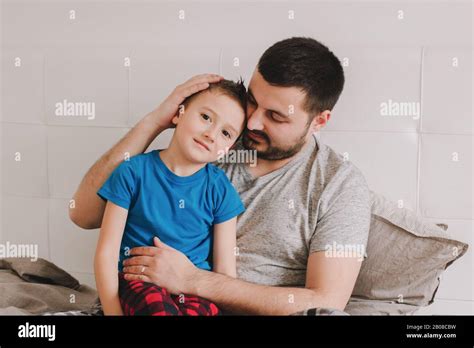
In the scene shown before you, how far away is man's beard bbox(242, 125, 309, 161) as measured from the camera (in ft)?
5.22

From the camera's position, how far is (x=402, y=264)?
5.14ft

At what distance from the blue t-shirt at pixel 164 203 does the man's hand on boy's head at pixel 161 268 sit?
0.09 ft

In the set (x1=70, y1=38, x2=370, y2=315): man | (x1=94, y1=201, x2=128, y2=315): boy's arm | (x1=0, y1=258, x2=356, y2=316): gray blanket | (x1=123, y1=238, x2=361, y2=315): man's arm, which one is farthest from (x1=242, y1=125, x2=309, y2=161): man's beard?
(x1=0, y1=258, x2=356, y2=316): gray blanket

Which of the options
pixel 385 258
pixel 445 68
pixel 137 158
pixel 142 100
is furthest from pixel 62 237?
pixel 445 68

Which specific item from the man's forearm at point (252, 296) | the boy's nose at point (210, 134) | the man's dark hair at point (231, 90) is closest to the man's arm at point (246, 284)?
the man's forearm at point (252, 296)

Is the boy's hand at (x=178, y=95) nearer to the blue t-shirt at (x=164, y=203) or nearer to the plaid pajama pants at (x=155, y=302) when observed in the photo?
the blue t-shirt at (x=164, y=203)

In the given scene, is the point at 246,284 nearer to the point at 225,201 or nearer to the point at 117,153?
the point at 225,201

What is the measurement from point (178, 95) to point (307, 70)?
0.99ft

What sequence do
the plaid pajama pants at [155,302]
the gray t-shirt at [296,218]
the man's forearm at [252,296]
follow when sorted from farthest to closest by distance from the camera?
the gray t-shirt at [296,218] < the man's forearm at [252,296] < the plaid pajama pants at [155,302]

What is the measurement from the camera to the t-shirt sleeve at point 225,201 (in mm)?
1471

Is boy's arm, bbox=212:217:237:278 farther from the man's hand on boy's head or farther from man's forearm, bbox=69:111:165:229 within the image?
man's forearm, bbox=69:111:165:229

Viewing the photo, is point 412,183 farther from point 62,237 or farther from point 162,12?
point 62,237

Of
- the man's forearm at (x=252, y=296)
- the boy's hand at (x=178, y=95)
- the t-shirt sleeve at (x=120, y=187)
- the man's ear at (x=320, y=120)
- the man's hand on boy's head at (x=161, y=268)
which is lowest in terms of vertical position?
the man's forearm at (x=252, y=296)

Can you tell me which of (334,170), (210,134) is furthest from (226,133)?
(334,170)
